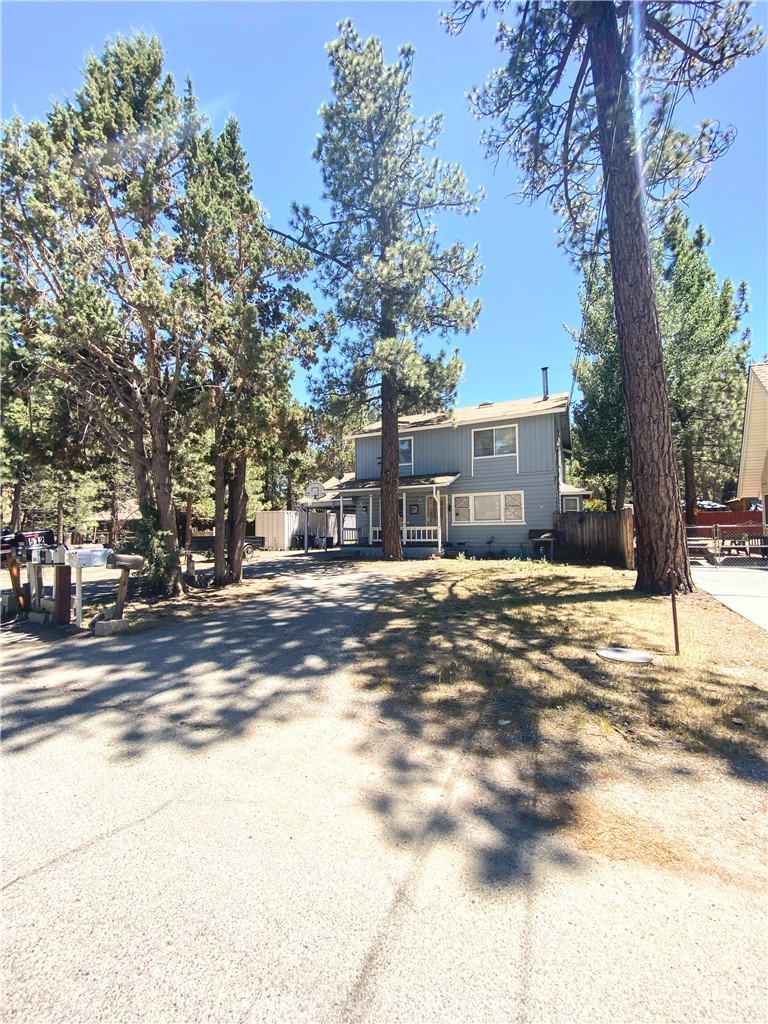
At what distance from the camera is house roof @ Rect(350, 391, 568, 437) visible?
18.9 meters

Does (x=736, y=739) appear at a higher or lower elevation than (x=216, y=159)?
lower

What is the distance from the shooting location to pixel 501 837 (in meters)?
2.42

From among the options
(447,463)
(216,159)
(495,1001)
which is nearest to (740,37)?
(216,159)

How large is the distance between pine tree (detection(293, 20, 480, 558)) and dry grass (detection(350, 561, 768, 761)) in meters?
9.49

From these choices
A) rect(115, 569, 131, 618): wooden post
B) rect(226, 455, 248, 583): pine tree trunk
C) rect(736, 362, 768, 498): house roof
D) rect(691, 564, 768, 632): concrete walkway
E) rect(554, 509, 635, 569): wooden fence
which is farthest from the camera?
rect(736, 362, 768, 498): house roof

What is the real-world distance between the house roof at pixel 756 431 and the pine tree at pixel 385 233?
997 cm

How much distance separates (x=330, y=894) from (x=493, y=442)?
18950mm

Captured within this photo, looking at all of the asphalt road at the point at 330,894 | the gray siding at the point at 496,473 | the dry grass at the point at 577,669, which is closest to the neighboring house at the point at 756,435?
the gray siding at the point at 496,473

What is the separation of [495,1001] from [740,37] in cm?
1168

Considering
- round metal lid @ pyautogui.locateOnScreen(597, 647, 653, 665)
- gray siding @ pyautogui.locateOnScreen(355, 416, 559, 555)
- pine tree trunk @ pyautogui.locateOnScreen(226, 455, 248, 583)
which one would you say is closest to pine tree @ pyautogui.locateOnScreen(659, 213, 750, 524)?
A: gray siding @ pyautogui.locateOnScreen(355, 416, 559, 555)

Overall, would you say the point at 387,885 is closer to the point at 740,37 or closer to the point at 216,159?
the point at 740,37

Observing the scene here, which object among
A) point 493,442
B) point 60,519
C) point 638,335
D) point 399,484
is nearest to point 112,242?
point 638,335

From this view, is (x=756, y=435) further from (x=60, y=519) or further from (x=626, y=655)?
(x=60, y=519)

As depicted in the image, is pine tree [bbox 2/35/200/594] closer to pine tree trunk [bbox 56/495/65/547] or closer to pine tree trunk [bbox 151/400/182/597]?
pine tree trunk [bbox 151/400/182/597]
